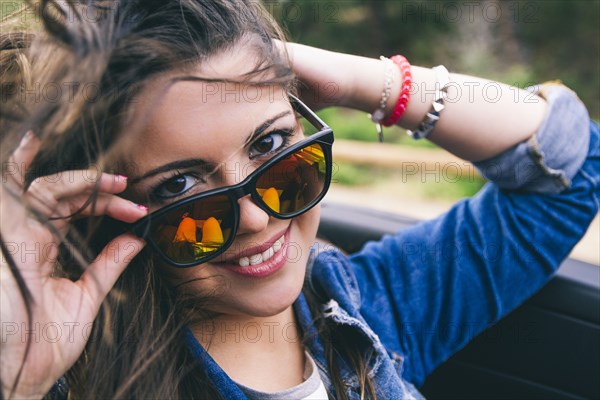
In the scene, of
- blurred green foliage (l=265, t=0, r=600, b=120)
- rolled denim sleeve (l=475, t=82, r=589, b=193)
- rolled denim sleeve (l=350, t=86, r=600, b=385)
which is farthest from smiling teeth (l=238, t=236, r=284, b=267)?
blurred green foliage (l=265, t=0, r=600, b=120)

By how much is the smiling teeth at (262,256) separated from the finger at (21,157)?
41cm

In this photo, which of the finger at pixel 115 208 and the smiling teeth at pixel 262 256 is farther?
the smiling teeth at pixel 262 256

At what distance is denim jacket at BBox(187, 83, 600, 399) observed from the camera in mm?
1463

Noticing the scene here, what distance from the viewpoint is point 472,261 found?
1.50 meters

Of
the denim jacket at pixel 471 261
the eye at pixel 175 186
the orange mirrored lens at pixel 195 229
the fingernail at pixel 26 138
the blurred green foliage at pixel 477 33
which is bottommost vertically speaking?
the blurred green foliage at pixel 477 33

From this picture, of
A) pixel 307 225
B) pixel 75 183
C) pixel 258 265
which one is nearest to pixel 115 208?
pixel 75 183

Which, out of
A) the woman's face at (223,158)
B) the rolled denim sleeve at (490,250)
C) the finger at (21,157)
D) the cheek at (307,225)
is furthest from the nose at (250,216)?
the rolled denim sleeve at (490,250)

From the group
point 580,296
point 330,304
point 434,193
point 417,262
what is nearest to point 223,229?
point 330,304

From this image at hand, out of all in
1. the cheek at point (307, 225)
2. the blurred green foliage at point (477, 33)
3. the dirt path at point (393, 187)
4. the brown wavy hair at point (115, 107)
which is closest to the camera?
the brown wavy hair at point (115, 107)

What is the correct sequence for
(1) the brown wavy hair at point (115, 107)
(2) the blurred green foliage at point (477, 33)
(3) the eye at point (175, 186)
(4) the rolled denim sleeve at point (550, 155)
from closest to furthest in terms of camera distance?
(1) the brown wavy hair at point (115, 107)
(3) the eye at point (175, 186)
(4) the rolled denim sleeve at point (550, 155)
(2) the blurred green foliage at point (477, 33)

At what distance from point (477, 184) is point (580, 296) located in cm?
377

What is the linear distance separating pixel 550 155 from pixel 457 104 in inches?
9.8

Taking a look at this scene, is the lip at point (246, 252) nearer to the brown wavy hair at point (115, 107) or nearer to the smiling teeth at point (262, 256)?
the smiling teeth at point (262, 256)

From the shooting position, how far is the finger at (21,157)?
100cm
